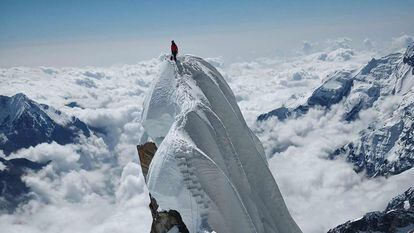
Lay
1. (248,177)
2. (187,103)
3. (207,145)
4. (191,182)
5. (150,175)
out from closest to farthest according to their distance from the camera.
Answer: (191,182)
(150,175)
(207,145)
(187,103)
(248,177)

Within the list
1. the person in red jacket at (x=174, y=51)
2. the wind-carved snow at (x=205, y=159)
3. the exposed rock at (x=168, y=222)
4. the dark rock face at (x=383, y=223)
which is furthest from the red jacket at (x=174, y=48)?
the dark rock face at (x=383, y=223)

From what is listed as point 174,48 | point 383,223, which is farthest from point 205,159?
point 383,223

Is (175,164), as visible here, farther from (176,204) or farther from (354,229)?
(354,229)

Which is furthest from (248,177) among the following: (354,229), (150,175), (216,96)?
(354,229)

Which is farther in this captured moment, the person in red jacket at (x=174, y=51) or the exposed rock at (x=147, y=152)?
the person in red jacket at (x=174, y=51)

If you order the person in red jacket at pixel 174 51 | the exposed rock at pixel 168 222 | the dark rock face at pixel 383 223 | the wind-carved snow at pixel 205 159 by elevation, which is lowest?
the dark rock face at pixel 383 223

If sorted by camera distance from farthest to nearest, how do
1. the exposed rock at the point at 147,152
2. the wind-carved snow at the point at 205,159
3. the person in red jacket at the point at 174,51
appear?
1. the person in red jacket at the point at 174,51
2. the exposed rock at the point at 147,152
3. the wind-carved snow at the point at 205,159

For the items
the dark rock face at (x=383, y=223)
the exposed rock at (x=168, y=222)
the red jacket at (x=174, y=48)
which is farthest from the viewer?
the dark rock face at (x=383, y=223)

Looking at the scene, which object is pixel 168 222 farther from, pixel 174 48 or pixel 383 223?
pixel 383 223

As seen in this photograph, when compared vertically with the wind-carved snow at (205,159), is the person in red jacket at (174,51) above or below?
above

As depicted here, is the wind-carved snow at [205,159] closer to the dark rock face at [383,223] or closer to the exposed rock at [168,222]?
the exposed rock at [168,222]
